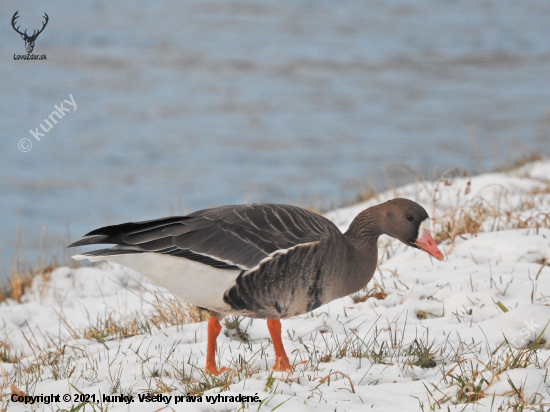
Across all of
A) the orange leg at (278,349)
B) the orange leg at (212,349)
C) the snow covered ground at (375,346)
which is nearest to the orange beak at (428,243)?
the snow covered ground at (375,346)

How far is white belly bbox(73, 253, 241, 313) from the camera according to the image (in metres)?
4.56

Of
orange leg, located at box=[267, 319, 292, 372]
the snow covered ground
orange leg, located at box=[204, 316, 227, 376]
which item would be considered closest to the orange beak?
the snow covered ground

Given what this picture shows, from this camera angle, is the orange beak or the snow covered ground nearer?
the snow covered ground

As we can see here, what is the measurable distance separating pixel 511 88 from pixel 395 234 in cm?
3724

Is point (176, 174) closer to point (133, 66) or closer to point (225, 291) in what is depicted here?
point (225, 291)

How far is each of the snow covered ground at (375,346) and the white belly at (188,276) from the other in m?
0.48

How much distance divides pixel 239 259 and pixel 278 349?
0.70 meters

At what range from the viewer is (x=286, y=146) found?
3088 cm

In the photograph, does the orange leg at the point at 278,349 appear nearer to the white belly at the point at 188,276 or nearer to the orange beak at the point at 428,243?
the white belly at the point at 188,276

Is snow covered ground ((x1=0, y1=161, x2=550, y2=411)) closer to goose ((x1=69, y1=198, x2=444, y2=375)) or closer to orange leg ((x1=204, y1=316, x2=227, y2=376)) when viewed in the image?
orange leg ((x1=204, y1=316, x2=227, y2=376))

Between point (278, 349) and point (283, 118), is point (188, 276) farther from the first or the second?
point (283, 118)

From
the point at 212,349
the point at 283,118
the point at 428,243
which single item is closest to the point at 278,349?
the point at 212,349

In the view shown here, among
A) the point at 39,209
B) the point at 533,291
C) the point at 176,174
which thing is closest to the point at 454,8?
the point at 176,174

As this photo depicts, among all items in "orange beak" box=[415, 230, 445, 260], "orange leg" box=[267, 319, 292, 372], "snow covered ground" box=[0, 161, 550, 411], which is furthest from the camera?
"orange beak" box=[415, 230, 445, 260]
